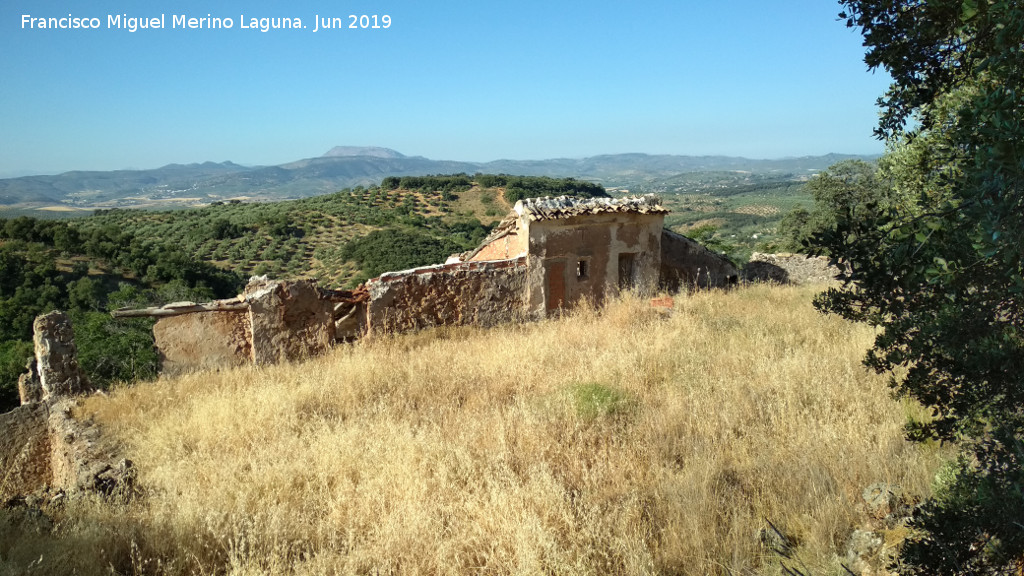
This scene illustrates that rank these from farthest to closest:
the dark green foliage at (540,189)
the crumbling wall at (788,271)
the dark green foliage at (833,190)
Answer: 1. the dark green foliage at (540,189)
2. the dark green foliage at (833,190)
3. the crumbling wall at (788,271)

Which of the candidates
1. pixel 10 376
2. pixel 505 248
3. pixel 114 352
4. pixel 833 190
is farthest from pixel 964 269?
pixel 833 190

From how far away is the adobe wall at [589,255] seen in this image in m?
11.0

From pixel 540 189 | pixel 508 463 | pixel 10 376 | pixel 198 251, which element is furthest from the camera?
pixel 540 189

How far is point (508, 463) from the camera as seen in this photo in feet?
14.5

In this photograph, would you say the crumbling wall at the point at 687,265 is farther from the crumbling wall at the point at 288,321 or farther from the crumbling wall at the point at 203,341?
the crumbling wall at the point at 203,341

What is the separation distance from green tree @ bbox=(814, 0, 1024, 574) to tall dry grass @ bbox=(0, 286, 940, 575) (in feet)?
3.29

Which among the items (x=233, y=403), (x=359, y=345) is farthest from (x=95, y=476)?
(x=359, y=345)

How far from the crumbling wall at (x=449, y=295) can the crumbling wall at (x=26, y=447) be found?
423 centimetres

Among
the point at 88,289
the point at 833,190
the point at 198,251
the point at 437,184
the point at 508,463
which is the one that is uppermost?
the point at 437,184

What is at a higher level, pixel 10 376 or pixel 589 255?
pixel 589 255

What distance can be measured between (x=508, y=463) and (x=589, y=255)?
303 inches

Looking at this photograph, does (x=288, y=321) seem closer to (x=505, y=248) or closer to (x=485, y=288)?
(x=485, y=288)

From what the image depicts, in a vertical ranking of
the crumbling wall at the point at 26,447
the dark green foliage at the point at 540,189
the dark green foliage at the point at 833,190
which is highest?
the dark green foliage at the point at 540,189

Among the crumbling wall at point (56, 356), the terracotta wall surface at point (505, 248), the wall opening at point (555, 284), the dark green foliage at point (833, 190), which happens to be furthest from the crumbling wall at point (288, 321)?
the dark green foliage at point (833, 190)
